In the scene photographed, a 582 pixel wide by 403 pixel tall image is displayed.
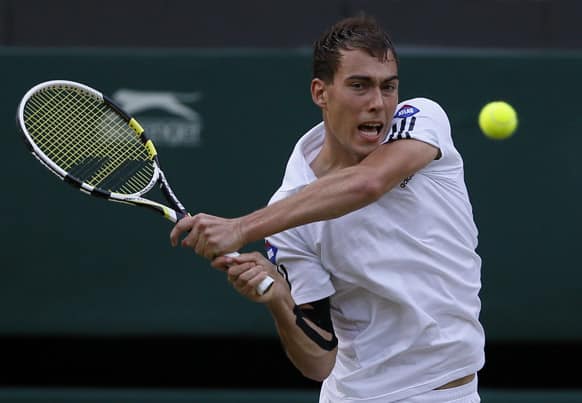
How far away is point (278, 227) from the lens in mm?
3033

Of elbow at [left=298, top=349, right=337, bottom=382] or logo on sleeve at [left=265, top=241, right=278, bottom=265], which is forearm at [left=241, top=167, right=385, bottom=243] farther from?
elbow at [left=298, top=349, right=337, bottom=382]

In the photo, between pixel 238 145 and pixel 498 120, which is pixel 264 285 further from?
Result: pixel 238 145

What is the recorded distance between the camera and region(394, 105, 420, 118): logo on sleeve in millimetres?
3279

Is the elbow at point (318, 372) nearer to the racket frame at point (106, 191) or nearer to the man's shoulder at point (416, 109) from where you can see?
the racket frame at point (106, 191)

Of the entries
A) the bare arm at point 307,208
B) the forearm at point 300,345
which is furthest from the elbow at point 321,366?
the bare arm at point 307,208

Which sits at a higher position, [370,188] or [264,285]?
[370,188]

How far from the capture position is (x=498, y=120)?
16.5ft

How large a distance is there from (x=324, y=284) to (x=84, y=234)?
96.1 inches

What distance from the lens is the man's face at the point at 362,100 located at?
126 inches

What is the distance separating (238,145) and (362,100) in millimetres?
2359

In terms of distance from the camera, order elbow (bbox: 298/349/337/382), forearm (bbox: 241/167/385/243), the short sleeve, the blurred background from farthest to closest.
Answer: the blurred background
elbow (bbox: 298/349/337/382)
the short sleeve
forearm (bbox: 241/167/385/243)

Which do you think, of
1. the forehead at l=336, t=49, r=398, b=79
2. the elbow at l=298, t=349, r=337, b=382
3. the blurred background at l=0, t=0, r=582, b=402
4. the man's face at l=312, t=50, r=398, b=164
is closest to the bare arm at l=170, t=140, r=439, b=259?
the man's face at l=312, t=50, r=398, b=164

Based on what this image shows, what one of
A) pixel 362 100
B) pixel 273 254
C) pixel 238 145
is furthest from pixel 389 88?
pixel 238 145

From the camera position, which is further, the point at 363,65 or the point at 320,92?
the point at 320,92
